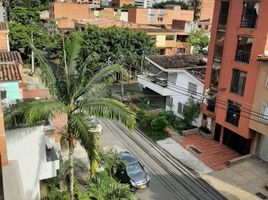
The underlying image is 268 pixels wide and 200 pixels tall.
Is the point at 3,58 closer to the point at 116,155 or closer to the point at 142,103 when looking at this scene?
the point at 116,155

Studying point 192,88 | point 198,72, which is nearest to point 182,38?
point 198,72

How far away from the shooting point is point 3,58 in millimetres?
25250

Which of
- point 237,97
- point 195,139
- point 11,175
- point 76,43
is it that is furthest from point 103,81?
point 195,139

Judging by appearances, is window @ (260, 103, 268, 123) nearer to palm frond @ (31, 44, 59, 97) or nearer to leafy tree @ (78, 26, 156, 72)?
palm frond @ (31, 44, 59, 97)

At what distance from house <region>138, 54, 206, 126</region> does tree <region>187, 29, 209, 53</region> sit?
57.4 feet

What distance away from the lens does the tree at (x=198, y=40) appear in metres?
52.7

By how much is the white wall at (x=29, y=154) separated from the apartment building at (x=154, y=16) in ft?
220

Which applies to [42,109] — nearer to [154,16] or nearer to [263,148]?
[263,148]

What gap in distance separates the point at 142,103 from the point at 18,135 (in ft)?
79.3

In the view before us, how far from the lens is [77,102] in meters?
11.9

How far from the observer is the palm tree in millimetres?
10798

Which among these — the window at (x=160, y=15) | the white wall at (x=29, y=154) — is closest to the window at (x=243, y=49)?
the white wall at (x=29, y=154)

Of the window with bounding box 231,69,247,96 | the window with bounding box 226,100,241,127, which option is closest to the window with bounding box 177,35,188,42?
the window with bounding box 231,69,247,96

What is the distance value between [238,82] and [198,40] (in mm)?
30866
